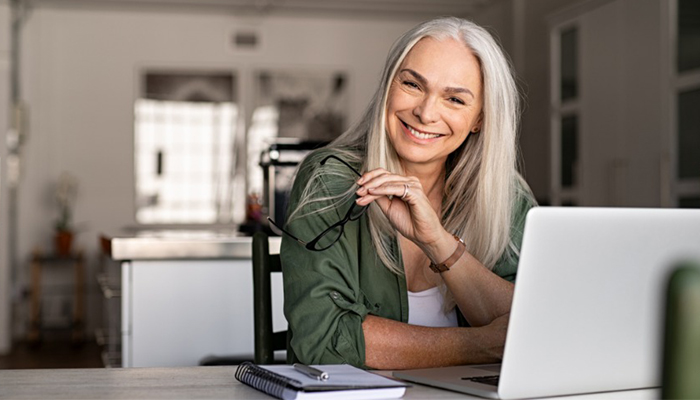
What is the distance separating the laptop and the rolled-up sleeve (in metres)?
0.37

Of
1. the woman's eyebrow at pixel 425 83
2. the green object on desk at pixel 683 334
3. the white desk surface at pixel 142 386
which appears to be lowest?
the white desk surface at pixel 142 386

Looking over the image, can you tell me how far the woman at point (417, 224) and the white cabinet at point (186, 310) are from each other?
1112 mm

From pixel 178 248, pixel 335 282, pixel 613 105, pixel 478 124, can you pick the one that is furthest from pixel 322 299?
pixel 613 105

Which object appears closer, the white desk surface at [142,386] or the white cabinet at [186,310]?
the white desk surface at [142,386]

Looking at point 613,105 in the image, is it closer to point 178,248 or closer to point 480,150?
point 178,248

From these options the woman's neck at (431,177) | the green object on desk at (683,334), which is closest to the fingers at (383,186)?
the woman's neck at (431,177)

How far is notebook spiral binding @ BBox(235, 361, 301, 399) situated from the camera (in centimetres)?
100

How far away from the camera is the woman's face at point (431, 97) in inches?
61.5

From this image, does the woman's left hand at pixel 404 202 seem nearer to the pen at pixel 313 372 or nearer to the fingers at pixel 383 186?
the fingers at pixel 383 186

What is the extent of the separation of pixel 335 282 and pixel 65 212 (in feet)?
23.9

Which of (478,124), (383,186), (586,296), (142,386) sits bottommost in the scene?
(142,386)

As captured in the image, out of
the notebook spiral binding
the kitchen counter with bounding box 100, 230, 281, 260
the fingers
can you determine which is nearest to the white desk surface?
the notebook spiral binding

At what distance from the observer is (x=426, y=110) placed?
1557 millimetres

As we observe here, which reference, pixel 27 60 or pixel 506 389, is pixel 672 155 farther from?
pixel 27 60
